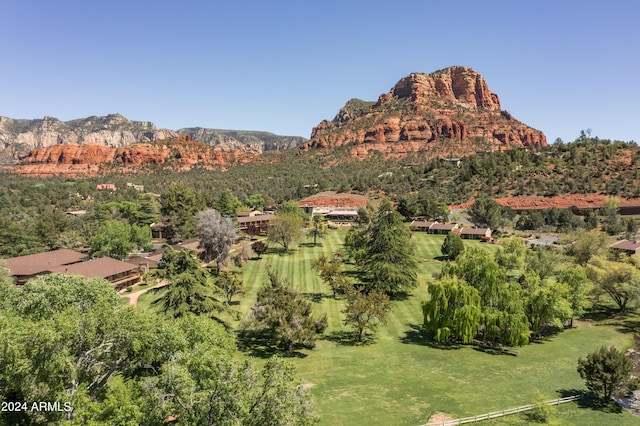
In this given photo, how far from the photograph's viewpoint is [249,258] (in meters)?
62.7

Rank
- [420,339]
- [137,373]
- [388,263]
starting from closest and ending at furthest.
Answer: [137,373] → [420,339] → [388,263]

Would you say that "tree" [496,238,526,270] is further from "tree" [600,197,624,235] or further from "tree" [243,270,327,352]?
"tree" [600,197,624,235]

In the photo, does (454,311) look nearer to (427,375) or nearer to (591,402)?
(427,375)

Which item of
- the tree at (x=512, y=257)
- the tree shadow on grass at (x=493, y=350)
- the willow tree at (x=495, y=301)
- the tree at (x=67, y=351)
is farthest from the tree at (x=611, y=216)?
the tree at (x=67, y=351)

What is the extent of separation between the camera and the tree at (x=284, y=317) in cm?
2906

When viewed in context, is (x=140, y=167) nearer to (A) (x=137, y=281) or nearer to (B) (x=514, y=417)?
(A) (x=137, y=281)

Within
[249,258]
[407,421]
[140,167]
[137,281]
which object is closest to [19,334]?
[407,421]

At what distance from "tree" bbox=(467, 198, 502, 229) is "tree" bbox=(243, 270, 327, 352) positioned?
62.8 m

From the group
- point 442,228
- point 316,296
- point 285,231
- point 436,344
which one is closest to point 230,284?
point 316,296

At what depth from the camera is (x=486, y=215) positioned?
265ft

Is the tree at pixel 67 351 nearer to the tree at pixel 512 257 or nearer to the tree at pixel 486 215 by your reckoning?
the tree at pixel 512 257

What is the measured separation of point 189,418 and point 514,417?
17.6m

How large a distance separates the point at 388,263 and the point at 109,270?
36768 mm

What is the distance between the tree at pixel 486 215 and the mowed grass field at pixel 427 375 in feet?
152
